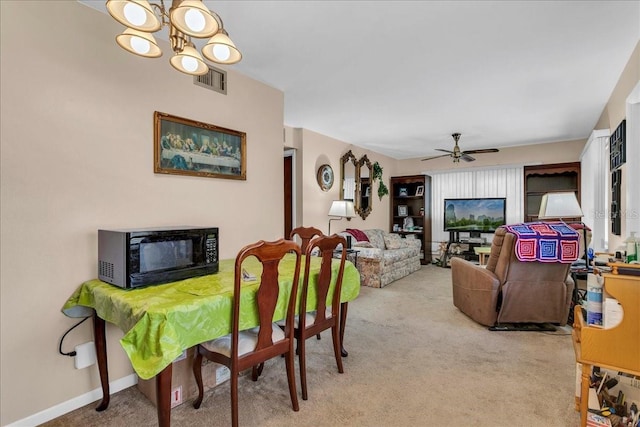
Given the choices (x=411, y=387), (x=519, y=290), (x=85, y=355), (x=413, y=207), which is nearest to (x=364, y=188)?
(x=413, y=207)

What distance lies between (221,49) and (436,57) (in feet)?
6.19

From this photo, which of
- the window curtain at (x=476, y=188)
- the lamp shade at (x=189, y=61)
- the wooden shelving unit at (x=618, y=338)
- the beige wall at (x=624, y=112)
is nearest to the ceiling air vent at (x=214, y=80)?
the lamp shade at (x=189, y=61)

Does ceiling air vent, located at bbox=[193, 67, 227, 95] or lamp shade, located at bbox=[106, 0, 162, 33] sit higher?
ceiling air vent, located at bbox=[193, 67, 227, 95]

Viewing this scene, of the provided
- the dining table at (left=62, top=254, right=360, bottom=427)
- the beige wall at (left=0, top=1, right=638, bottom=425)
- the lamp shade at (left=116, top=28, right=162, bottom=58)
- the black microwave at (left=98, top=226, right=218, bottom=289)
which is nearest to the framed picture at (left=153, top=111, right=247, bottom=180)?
the beige wall at (left=0, top=1, right=638, bottom=425)

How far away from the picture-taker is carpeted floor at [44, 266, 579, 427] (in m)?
1.84

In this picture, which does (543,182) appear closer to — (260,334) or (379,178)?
(379,178)

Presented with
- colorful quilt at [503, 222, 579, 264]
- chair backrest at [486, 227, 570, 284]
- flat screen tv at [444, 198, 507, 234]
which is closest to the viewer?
colorful quilt at [503, 222, 579, 264]

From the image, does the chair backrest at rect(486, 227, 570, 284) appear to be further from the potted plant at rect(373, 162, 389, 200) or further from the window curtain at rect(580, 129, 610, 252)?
the potted plant at rect(373, 162, 389, 200)

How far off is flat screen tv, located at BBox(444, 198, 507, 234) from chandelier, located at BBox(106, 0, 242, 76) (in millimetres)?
6474

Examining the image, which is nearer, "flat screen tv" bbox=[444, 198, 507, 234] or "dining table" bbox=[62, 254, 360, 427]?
"dining table" bbox=[62, 254, 360, 427]

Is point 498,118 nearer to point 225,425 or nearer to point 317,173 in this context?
point 317,173

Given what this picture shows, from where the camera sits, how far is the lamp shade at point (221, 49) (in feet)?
5.08

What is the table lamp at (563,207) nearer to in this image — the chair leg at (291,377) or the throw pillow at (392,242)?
the throw pillow at (392,242)

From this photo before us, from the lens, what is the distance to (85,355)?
198 cm
